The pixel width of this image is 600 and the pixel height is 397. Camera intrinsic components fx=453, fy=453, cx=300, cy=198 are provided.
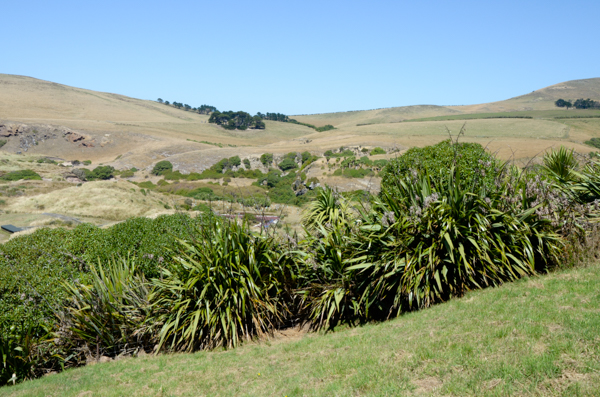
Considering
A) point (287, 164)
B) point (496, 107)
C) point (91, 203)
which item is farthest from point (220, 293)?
point (496, 107)

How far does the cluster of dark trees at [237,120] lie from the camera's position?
126m

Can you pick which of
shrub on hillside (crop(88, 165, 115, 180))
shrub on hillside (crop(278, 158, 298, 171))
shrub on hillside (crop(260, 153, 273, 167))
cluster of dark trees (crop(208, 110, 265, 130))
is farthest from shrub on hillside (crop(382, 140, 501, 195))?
cluster of dark trees (crop(208, 110, 265, 130))

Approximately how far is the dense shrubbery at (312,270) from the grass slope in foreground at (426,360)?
551mm

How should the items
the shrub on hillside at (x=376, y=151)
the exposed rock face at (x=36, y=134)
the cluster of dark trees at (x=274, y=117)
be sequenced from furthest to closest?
the cluster of dark trees at (x=274, y=117) → the exposed rock face at (x=36, y=134) → the shrub on hillside at (x=376, y=151)

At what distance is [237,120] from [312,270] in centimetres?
12371

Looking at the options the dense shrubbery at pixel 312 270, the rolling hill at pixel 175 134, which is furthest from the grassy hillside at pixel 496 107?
the dense shrubbery at pixel 312 270

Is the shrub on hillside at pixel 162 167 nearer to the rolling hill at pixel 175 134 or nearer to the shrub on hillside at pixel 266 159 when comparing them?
the rolling hill at pixel 175 134

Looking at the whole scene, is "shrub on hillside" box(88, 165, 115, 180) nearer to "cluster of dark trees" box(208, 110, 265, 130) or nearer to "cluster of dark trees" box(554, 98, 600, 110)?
"cluster of dark trees" box(208, 110, 265, 130)

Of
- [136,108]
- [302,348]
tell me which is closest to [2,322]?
[302,348]

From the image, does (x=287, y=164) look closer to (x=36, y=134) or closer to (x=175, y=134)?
(x=175, y=134)

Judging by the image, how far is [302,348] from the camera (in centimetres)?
704

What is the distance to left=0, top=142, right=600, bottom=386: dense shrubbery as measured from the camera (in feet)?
25.2

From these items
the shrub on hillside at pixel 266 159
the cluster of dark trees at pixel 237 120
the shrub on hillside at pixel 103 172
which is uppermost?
the cluster of dark trees at pixel 237 120

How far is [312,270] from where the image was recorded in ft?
29.2
